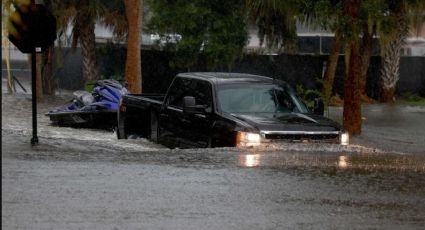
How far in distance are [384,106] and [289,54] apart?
4129 millimetres

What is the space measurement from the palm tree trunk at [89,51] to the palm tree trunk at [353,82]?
12973 mm

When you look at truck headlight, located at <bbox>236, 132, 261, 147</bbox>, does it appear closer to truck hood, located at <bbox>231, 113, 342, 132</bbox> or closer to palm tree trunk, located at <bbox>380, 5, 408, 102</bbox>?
truck hood, located at <bbox>231, 113, 342, 132</bbox>

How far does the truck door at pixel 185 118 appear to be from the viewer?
45.0 feet

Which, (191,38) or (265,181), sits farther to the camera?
(191,38)

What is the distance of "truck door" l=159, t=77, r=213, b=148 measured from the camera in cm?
1371

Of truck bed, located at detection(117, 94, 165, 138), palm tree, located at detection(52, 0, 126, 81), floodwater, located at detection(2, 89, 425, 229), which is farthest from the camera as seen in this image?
palm tree, located at detection(52, 0, 126, 81)

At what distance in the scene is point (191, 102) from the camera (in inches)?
538

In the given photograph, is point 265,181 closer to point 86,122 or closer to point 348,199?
point 348,199

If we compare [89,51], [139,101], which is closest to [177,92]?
[139,101]

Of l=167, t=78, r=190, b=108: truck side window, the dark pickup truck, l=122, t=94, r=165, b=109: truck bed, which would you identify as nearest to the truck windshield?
the dark pickup truck

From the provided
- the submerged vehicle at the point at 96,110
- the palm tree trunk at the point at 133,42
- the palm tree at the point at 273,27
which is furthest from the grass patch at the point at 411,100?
the submerged vehicle at the point at 96,110

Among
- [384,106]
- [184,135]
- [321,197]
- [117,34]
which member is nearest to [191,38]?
[117,34]

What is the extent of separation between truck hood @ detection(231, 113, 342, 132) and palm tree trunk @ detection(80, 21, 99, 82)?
1723 cm

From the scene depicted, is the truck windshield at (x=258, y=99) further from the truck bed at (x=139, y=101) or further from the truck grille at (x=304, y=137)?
the truck bed at (x=139, y=101)
